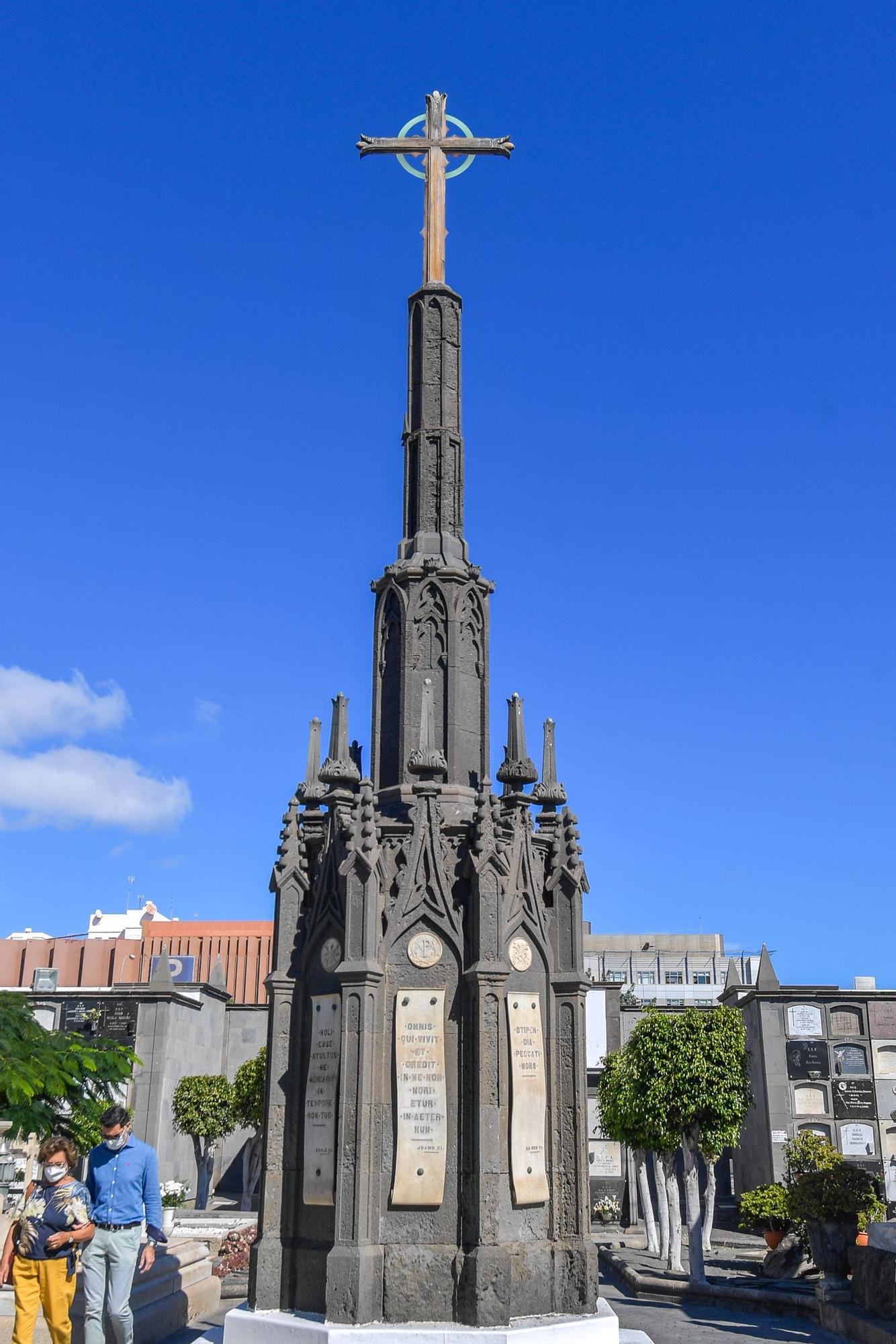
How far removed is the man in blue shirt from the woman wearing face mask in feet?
0.72

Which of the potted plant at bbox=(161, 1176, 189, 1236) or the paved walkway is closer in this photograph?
the paved walkway

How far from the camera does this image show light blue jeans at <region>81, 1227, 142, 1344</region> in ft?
31.9

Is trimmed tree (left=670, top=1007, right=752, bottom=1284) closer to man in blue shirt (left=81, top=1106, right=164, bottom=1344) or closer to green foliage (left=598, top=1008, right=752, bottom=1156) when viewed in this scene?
green foliage (left=598, top=1008, right=752, bottom=1156)

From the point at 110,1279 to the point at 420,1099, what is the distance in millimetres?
3633

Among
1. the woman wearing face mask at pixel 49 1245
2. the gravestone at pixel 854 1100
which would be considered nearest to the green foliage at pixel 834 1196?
the woman wearing face mask at pixel 49 1245

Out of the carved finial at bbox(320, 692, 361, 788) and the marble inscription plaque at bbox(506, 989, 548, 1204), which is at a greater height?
the carved finial at bbox(320, 692, 361, 788)

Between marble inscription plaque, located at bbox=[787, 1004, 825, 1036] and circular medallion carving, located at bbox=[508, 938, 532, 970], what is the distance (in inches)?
1295

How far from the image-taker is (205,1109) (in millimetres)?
41688

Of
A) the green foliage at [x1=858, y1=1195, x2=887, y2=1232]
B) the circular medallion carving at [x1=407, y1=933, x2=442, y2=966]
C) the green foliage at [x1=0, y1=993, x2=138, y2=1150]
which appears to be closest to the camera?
the circular medallion carving at [x1=407, y1=933, x2=442, y2=966]

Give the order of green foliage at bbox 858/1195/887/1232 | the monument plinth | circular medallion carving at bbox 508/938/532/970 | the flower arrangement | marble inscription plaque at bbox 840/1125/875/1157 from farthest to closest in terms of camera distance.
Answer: marble inscription plaque at bbox 840/1125/875/1157
the flower arrangement
green foliage at bbox 858/1195/887/1232
circular medallion carving at bbox 508/938/532/970
the monument plinth

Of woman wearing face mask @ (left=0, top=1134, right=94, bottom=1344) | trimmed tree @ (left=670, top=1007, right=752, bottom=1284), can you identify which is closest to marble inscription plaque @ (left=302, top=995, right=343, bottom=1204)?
woman wearing face mask @ (left=0, top=1134, right=94, bottom=1344)

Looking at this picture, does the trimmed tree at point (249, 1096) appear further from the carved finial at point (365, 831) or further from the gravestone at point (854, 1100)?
the carved finial at point (365, 831)

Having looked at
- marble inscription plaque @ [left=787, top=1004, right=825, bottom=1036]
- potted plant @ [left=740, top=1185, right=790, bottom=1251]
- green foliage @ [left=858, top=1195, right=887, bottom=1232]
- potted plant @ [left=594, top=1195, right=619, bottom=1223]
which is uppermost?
marble inscription plaque @ [left=787, top=1004, right=825, bottom=1036]

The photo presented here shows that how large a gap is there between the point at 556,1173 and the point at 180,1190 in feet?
98.8
